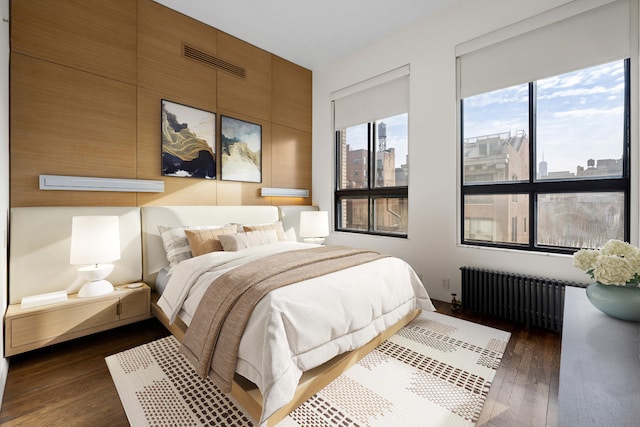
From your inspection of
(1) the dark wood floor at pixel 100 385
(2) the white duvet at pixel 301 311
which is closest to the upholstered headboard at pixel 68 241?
(1) the dark wood floor at pixel 100 385

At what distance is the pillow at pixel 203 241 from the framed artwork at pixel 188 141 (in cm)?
88

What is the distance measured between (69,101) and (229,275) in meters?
2.38

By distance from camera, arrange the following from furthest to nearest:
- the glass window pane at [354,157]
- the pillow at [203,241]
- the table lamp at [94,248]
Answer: the glass window pane at [354,157] → the pillow at [203,241] → the table lamp at [94,248]

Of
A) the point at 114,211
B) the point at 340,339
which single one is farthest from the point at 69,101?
the point at 340,339

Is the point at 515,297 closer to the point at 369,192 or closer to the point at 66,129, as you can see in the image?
the point at 369,192

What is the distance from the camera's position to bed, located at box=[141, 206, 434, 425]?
1519 mm

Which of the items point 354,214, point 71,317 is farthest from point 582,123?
point 71,317

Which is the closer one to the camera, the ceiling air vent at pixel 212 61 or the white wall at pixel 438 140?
the white wall at pixel 438 140

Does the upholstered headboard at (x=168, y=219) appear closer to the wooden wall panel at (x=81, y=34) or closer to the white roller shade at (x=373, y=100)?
the wooden wall panel at (x=81, y=34)

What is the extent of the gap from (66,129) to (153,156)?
75 centimetres

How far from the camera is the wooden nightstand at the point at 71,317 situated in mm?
2057

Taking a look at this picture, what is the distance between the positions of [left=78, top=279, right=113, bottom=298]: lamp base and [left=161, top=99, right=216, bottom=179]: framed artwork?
4.30 ft

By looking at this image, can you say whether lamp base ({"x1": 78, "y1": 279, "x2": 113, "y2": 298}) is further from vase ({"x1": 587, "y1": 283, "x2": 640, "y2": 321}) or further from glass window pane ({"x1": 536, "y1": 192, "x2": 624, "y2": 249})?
glass window pane ({"x1": 536, "y1": 192, "x2": 624, "y2": 249})

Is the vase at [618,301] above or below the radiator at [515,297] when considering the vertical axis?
above
